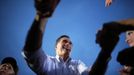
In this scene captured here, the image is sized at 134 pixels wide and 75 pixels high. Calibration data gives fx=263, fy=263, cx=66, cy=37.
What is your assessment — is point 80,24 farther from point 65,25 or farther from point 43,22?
point 43,22

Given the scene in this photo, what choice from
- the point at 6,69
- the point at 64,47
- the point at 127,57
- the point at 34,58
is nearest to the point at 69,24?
the point at 64,47

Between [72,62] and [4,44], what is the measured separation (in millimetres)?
714

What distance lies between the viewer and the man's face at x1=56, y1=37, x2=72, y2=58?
5.23ft

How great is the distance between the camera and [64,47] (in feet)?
5.29

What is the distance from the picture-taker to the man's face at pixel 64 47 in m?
1.59

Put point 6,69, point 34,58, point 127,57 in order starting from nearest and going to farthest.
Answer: point 127,57
point 34,58
point 6,69

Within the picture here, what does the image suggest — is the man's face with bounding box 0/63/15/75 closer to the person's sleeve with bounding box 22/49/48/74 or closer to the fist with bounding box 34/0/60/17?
the person's sleeve with bounding box 22/49/48/74

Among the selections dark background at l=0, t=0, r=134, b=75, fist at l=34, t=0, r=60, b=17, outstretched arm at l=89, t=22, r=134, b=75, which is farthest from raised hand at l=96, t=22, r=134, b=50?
dark background at l=0, t=0, r=134, b=75

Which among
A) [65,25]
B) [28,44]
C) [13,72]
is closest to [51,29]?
[65,25]

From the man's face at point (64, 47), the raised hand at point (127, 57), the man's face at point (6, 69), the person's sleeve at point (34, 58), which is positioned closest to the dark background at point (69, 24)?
the man's face at point (64, 47)

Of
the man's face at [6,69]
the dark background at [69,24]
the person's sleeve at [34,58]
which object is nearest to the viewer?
the person's sleeve at [34,58]

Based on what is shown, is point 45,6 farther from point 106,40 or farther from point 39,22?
point 106,40

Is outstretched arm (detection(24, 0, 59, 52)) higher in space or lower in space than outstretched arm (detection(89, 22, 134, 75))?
higher

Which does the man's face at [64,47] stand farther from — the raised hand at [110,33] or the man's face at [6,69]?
the raised hand at [110,33]
